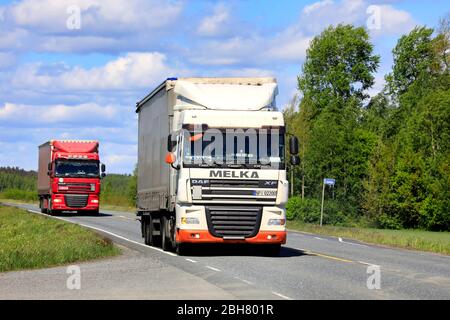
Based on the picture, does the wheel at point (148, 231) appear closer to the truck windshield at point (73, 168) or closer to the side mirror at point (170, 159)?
the side mirror at point (170, 159)

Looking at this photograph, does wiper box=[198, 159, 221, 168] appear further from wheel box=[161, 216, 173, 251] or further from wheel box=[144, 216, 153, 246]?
wheel box=[144, 216, 153, 246]

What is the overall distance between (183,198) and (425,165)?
171 ft

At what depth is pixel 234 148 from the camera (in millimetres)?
22438

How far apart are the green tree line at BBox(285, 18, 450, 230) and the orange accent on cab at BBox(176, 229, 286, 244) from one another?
46.4 m

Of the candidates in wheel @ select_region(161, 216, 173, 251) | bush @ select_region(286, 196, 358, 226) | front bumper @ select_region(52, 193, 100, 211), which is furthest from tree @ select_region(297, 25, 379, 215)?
wheel @ select_region(161, 216, 173, 251)

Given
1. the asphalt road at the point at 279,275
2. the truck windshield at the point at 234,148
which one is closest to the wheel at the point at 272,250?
the asphalt road at the point at 279,275

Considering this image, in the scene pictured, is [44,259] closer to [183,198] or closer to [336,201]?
[183,198]

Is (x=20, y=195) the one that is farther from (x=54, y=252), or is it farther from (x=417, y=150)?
(x=54, y=252)

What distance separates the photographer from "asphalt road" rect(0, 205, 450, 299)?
1501 centimetres

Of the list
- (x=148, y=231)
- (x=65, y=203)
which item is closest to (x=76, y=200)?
(x=65, y=203)

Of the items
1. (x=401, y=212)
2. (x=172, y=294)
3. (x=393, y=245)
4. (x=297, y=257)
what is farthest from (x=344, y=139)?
(x=172, y=294)

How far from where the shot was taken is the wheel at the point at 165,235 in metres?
24.7

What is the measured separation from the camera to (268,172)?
2234 centimetres
